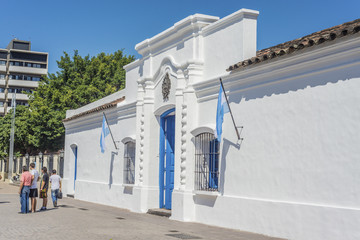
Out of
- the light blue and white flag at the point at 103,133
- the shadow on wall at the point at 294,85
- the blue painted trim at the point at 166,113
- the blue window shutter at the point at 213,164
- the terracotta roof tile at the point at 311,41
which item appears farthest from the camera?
the light blue and white flag at the point at 103,133

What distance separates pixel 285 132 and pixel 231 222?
107 inches

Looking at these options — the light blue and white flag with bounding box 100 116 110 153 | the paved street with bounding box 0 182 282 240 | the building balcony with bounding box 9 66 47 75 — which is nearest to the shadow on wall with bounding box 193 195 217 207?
the paved street with bounding box 0 182 282 240

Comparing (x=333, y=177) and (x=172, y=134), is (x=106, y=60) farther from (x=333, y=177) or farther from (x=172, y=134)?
(x=333, y=177)

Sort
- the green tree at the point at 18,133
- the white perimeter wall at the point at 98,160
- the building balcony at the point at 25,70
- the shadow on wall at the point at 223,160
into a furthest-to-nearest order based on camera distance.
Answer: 1. the building balcony at the point at 25,70
2. the green tree at the point at 18,133
3. the white perimeter wall at the point at 98,160
4. the shadow on wall at the point at 223,160

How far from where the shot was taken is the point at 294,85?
1000cm

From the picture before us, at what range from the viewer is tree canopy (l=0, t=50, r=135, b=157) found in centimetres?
3659

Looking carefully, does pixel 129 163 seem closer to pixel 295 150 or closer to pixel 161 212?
pixel 161 212

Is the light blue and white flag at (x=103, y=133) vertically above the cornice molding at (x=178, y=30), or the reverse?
the cornice molding at (x=178, y=30)

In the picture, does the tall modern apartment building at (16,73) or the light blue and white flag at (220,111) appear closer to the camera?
the light blue and white flag at (220,111)

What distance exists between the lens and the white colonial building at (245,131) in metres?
8.78

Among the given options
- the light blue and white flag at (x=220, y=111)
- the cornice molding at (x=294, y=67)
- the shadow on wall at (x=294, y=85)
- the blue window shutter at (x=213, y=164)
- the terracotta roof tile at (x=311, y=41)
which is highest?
the terracotta roof tile at (x=311, y=41)

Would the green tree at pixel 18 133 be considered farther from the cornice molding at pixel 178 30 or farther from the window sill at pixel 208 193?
the window sill at pixel 208 193

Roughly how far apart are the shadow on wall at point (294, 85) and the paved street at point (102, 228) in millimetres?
3046

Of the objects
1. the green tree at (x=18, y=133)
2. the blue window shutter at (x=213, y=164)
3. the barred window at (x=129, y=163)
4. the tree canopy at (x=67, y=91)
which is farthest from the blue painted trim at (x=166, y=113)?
the green tree at (x=18, y=133)
